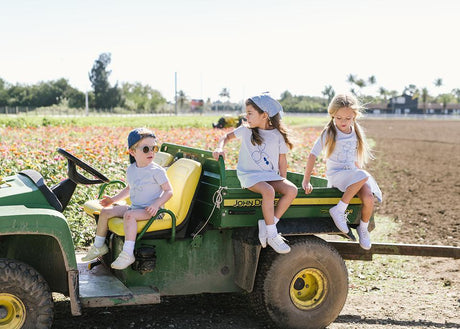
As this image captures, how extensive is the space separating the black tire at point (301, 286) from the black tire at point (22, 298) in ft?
5.42

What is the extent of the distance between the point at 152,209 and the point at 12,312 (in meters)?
1.14

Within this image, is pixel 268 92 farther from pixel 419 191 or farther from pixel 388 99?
pixel 388 99

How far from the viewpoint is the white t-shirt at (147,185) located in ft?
14.7

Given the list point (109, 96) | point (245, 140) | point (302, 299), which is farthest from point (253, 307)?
point (109, 96)

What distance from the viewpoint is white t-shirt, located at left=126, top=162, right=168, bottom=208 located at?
14.7ft

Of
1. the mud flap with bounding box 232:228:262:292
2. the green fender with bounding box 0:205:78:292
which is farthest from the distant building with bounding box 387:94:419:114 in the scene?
the green fender with bounding box 0:205:78:292

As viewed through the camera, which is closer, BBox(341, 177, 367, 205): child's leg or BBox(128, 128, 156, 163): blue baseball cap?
BBox(128, 128, 156, 163): blue baseball cap

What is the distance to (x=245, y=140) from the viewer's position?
4.93 m

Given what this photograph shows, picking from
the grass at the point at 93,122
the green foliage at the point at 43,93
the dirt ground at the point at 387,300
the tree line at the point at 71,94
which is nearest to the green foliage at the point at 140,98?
the tree line at the point at 71,94

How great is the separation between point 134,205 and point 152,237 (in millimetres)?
274

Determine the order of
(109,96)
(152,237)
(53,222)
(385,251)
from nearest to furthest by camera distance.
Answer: (53,222) < (152,237) < (385,251) < (109,96)

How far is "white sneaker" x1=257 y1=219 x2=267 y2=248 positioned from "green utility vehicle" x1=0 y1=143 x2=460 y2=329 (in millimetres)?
68

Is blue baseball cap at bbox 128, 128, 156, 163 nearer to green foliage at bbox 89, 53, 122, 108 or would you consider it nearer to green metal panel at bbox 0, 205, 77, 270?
green metal panel at bbox 0, 205, 77, 270

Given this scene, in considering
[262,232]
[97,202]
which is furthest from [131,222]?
[262,232]
